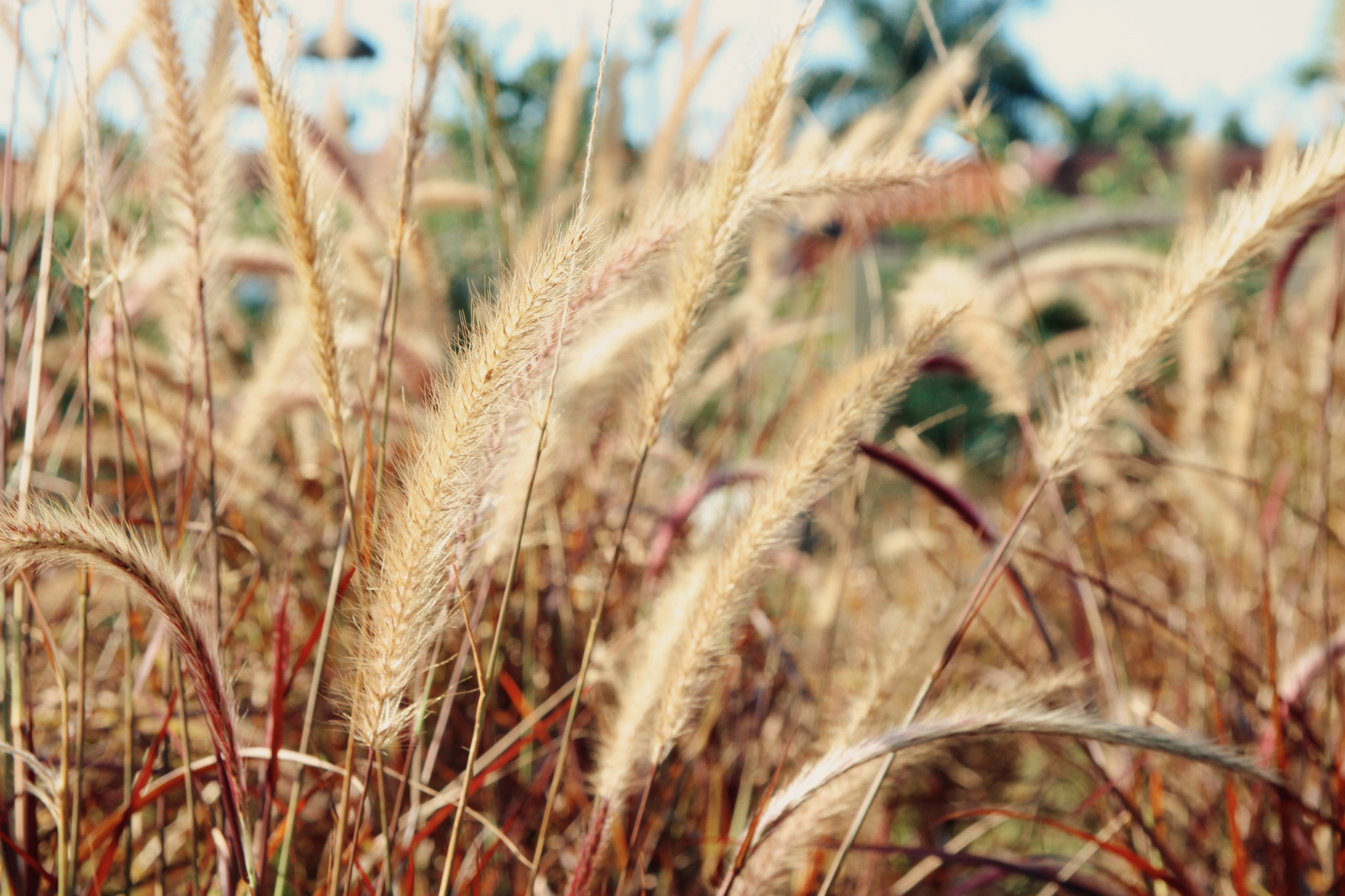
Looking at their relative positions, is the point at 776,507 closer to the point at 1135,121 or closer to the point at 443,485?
the point at 443,485

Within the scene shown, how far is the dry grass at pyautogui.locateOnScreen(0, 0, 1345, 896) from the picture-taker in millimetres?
703

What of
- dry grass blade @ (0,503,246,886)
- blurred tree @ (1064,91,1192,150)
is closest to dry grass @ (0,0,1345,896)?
dry grass blade @ (0,503,246,886)

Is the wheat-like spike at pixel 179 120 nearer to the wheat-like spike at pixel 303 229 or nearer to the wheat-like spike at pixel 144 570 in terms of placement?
the wheat-like spike at pixel 303 229

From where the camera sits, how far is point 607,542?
160 cm

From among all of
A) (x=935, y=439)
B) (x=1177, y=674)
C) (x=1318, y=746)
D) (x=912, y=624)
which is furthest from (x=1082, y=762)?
(x=935, y=439)

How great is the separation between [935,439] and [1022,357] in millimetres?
6735

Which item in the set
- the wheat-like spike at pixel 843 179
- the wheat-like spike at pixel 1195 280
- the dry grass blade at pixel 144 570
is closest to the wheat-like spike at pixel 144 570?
the dry grass blade at pixel 144 570

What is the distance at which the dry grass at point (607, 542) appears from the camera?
70cm

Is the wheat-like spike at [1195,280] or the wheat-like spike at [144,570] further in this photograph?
the wheat-like spike at [1195,280]

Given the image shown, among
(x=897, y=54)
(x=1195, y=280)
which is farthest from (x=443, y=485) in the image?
(x=897, y=54)

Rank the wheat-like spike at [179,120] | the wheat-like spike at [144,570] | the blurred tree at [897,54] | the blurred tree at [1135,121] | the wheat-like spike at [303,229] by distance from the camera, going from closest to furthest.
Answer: the wheat-like spike at [144,570], the wheat-like spike at [303,229], the wheat-like spike at [179,120], the blurred tree at [1135,121], the blurred tree at [897,54]

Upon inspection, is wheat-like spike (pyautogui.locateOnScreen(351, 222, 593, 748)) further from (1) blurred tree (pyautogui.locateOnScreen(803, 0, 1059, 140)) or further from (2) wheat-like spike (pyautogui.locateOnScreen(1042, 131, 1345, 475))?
(1) blurred tree (pyautogui.locateOnScreen(803, 0, 1059, 140))

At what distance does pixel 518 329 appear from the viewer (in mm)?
598

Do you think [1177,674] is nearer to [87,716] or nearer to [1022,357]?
[1022,357]
